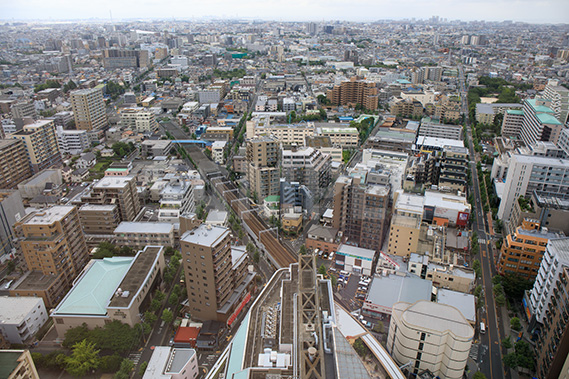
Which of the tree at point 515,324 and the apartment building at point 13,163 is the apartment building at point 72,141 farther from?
the tree at point 515,324

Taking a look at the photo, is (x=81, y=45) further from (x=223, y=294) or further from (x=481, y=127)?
(x=223, y=294)

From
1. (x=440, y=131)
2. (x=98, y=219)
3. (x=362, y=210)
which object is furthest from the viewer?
(x=440, y=131)

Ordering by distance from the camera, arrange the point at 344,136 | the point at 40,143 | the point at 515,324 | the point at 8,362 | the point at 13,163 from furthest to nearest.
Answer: the point at 344,136
the point at 40,143
the point at 13,163
the point at 515,324
the point at 8,362

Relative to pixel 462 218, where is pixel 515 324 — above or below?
below

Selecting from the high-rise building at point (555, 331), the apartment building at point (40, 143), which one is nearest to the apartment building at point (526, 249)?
the high-rise building at point (555, 331)

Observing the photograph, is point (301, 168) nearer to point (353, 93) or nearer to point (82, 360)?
point (82, 360)

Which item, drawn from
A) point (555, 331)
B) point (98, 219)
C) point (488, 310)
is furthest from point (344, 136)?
point (555, 331)

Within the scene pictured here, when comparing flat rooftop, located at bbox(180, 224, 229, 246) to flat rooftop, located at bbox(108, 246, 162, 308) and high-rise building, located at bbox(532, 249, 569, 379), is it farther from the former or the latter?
high-rise building, located at bbox(532, 249, 569, 379)
